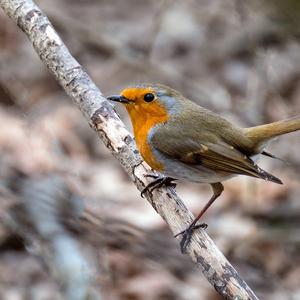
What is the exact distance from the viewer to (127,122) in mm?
7129

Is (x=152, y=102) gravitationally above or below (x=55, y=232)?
above

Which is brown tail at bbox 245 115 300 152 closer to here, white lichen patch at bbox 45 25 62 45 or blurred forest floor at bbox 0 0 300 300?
blurred forest floor at bbox 0 0 300 300

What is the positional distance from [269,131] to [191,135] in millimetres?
433

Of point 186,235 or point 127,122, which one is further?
point 127,122

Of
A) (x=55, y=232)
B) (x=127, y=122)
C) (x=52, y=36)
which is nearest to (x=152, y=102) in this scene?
(x=52, y=36)

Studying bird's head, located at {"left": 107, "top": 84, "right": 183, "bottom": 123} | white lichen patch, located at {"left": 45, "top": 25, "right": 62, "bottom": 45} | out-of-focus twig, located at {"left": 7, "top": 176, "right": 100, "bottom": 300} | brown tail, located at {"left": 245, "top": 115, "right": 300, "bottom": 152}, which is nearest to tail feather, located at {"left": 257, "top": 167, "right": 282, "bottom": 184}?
brown tail, located at {"left": 245, "top": 115, "right": 300, "bottom": 152}

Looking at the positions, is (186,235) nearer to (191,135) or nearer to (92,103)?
(191,135)

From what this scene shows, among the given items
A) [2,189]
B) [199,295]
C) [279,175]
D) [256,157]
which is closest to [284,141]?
[279,175]

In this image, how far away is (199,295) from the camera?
17.5ft

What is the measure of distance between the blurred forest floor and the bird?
1.47ft

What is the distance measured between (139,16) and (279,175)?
3.33 metres

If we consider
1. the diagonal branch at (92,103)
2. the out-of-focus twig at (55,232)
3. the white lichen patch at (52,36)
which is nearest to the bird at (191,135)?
the diagonal branch at (92,103)

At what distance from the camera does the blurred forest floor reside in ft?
16.6

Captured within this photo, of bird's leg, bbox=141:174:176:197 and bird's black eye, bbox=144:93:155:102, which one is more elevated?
bird's black eye, bbox=144:93:155:102
